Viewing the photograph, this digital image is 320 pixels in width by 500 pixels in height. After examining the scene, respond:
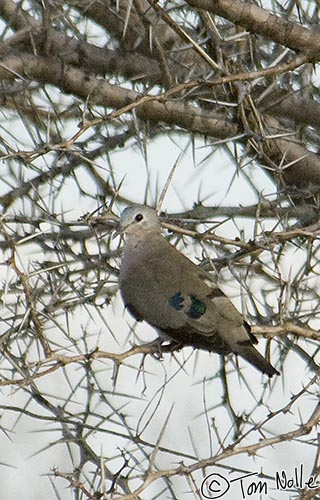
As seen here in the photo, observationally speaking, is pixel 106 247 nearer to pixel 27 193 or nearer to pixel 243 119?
pixel 27 193

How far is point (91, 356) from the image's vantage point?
144 inches

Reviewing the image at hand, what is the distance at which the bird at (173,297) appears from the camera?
15.8 feet

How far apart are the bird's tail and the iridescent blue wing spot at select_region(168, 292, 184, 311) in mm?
363

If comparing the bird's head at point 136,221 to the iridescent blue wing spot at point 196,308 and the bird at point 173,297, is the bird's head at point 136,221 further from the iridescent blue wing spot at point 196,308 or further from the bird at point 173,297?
the iridescent blue wing spot at point 196,308

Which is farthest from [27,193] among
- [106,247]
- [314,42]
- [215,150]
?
[314,42]

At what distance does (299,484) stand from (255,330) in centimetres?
55

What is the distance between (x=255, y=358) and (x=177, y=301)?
477 millimetres

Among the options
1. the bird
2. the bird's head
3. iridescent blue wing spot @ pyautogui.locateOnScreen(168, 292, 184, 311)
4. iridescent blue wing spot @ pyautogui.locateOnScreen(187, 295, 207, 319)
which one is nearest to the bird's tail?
the bird

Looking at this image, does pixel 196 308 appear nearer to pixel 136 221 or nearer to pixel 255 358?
pixel 255 358

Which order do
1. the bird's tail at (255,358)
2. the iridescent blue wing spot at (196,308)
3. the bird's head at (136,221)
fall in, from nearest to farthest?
the bird's tail at (255,358)
the iridescent blue wing spot at (196,308)
the bird's head at (136,221)

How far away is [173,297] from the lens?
5.12 meters

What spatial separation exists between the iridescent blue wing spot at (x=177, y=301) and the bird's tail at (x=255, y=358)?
14.3 inches

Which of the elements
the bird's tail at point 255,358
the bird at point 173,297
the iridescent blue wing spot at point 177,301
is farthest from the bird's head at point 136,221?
the bird's tail at point 255,358

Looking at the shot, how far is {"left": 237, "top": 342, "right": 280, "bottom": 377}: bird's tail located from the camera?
4.73 meters
